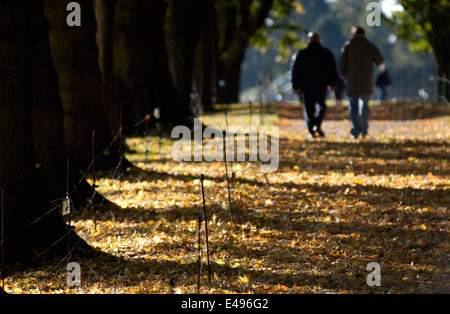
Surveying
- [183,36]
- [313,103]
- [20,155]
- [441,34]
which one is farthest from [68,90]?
[441,34]

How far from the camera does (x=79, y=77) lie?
11.8 m

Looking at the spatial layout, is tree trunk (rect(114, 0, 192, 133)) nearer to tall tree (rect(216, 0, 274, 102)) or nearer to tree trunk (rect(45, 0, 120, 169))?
tree trunk (rect(45, 0, 120, 169))

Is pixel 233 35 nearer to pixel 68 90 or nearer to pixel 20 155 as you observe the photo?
pixel 68 90

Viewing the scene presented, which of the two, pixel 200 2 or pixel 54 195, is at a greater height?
pixel 200 2

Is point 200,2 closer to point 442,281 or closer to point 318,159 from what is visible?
point 318,159

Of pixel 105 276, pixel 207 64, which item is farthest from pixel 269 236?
pixel 207 64

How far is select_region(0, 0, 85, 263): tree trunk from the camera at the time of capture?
6.91 meters

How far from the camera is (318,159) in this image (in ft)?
42.5

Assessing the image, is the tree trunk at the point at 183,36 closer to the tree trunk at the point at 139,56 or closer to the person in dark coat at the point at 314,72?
the tree trunk at the point at 139,56

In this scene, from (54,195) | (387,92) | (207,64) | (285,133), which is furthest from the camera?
(387,92)
